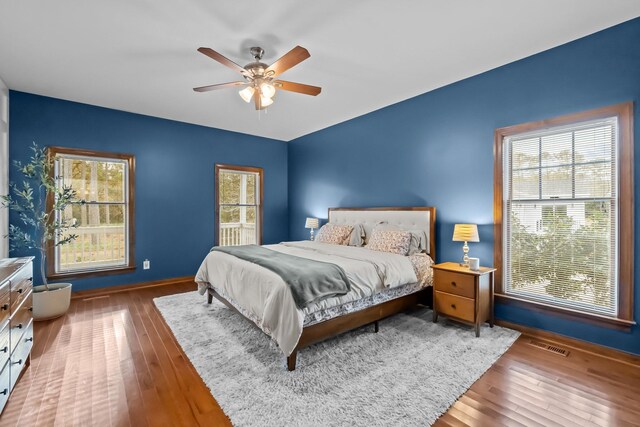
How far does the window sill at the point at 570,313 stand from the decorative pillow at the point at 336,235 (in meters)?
2.13

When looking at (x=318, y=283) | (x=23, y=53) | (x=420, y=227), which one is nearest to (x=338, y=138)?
(x=420, y=227)

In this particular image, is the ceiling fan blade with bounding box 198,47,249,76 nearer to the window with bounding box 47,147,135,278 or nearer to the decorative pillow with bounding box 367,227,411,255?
the decorative pillow with bounding box 367,227,411,255

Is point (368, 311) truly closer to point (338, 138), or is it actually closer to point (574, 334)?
point (574, 334)

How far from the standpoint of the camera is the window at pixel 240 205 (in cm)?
598

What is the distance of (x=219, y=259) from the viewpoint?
11.6 feet

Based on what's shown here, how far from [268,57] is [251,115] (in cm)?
201

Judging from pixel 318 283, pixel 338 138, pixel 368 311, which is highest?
pixel 338 138

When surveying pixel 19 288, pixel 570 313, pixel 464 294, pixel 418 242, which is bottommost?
pixel 570 313

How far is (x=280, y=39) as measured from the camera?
8.88ft

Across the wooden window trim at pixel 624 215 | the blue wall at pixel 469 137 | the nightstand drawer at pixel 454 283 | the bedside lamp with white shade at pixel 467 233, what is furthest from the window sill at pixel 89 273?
the wooden window trim at pixel 624 215

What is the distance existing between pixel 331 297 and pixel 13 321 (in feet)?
7.61

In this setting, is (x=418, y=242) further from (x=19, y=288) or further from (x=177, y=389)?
(x=19, y=288)

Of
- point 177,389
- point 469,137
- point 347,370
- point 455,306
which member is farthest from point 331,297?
point 469,137

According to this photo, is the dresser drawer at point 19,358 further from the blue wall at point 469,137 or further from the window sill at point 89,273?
the blue wall at point 469,137
